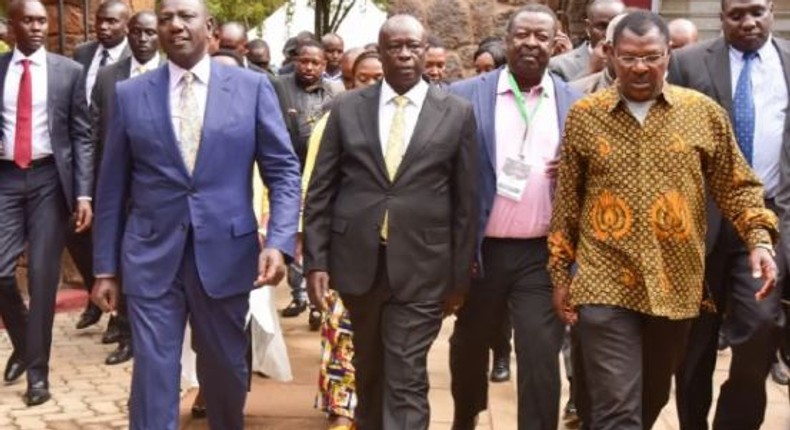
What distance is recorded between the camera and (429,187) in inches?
223

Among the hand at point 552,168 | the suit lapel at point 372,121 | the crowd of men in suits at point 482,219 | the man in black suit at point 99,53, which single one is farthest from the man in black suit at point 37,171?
the hand at point 552,168

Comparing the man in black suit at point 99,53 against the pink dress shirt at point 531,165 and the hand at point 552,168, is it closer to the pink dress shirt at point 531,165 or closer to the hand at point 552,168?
the pink dress shirt at point 531,165

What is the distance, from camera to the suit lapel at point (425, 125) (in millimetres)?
5637

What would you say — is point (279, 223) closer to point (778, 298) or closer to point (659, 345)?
point (659, 345)

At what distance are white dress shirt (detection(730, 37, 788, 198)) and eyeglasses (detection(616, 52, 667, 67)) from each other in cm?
95

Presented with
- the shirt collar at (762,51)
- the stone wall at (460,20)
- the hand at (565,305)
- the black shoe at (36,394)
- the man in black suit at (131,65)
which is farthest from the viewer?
the stone wall at (460,20)

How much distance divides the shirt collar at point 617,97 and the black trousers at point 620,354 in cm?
77

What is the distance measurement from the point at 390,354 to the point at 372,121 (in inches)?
38.8

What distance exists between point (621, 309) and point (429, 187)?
3.36 ft

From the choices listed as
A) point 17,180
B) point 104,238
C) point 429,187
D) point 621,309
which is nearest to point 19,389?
point 17,180

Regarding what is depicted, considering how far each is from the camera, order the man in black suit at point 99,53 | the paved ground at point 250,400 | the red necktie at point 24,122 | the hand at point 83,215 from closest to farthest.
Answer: the paved ground at point 250,400
the hand at point 83,215
the red necktie at point 24,122
the man in black suit at point 99,53

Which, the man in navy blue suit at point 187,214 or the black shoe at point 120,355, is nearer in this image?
the man in navy blue suit at point 187,214

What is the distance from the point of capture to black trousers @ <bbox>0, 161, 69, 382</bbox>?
7703 millimetres

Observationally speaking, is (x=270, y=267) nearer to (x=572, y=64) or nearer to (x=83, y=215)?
(x=83, y=215)
